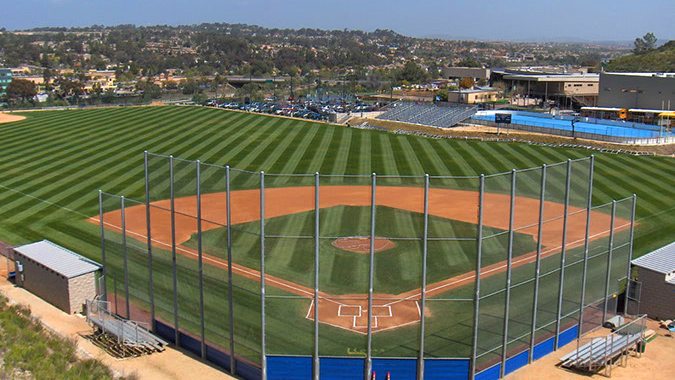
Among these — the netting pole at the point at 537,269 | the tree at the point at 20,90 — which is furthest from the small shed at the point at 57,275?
the tree at the point at 20,90

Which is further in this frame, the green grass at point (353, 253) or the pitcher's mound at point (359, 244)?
the pitcher's mound at point (359, 244)

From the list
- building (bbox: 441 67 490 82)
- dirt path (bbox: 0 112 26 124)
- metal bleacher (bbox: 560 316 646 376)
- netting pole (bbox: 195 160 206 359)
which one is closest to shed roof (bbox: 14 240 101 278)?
netting pole (bbox: 195 160 206 359)

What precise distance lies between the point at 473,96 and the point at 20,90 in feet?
232

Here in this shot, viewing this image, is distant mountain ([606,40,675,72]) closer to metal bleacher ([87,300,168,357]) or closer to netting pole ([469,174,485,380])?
netting pole ([469,174,485,380])

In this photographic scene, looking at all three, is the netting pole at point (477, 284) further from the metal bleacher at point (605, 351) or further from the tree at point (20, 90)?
the tree at point (20, 90)

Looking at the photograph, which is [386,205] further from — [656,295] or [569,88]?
[569,88]

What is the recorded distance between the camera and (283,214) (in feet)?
57.3

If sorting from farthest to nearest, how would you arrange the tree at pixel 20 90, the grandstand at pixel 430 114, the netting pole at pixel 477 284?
the tree at pixel 20 90, the grandstand at pixel 430 114, the netting pole at pixel 477 284

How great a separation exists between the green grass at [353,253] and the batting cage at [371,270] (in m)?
0.04

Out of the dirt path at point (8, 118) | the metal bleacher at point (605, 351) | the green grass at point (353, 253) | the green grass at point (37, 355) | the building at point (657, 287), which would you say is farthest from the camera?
the dirt path at point (8, 118)

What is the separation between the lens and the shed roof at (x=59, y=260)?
20766 millimetres

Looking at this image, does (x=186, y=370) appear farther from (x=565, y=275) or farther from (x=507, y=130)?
(x=507, y=130)

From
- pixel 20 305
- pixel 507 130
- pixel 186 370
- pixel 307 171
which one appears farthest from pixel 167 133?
Answer: pixel 186 370

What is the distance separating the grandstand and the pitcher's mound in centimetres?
4988
